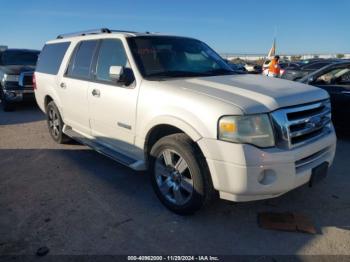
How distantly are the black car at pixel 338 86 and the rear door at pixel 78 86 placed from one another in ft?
13.9

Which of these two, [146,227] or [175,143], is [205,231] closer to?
[146,227]

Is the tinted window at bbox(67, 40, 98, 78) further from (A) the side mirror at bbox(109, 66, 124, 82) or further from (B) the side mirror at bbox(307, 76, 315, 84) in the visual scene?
(B) the side mirror at bbox(307, 76, 315, 84)

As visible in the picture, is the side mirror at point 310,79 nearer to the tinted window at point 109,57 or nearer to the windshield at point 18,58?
the tinted window at point 109,57

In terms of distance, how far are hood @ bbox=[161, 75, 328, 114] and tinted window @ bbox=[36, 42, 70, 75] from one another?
286 centimetres

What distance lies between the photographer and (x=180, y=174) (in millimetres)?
3354

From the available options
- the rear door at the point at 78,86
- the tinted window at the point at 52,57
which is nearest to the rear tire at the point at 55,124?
the rear door at the point at 78,86

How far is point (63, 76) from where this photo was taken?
530 centimetres

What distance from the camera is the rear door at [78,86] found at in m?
4.67

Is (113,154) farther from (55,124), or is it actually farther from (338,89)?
(338,89)

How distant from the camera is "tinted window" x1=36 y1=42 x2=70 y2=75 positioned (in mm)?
5616

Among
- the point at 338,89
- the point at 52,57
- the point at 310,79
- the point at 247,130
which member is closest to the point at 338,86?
the point at 338,89

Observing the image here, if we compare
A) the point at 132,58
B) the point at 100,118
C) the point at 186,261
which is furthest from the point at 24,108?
the point at 186,261

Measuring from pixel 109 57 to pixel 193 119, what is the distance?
1855 mm

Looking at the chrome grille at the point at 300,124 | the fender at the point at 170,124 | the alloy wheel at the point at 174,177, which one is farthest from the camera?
the alloy wheel at the point at 174,177
